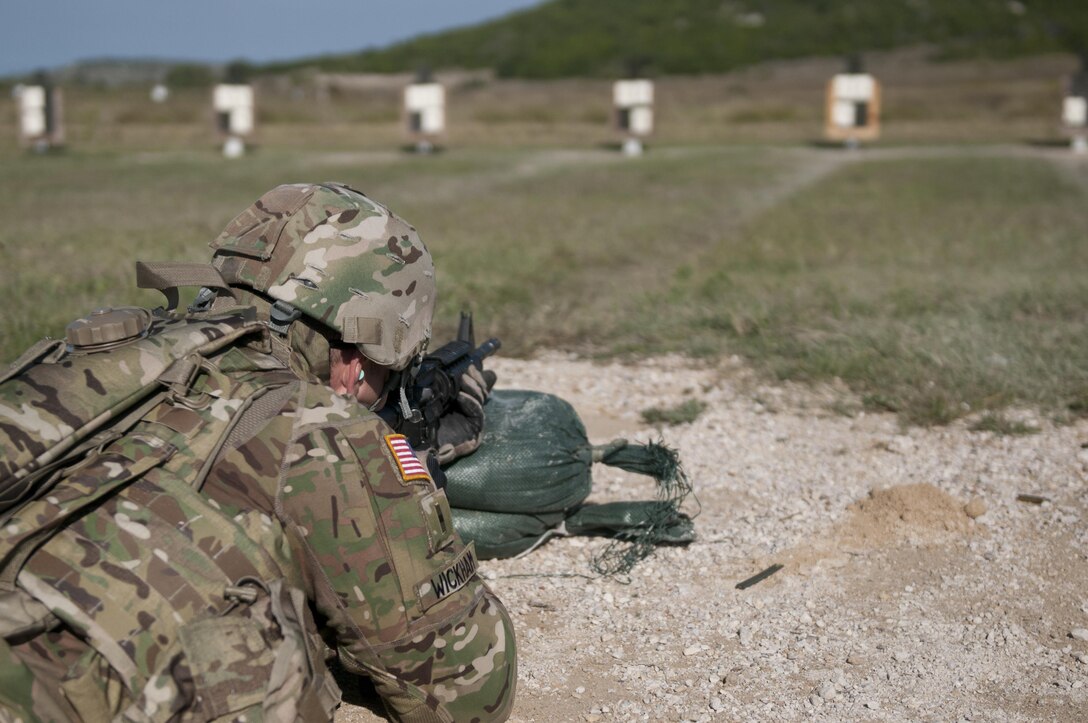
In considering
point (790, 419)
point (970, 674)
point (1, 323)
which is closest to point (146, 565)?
point (970, 674)

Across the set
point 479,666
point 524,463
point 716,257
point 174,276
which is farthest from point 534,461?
point 716,257

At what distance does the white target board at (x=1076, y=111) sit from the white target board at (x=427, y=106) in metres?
13.5

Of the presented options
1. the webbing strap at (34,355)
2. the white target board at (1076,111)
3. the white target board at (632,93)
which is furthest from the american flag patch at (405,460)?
the white target board at (1076,111)

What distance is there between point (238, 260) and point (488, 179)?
14.9m

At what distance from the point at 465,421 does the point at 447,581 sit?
3.63 ft

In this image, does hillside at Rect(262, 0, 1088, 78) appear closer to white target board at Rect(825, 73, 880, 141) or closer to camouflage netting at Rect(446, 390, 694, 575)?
white target board at Rect(825, 73, 880, 141)

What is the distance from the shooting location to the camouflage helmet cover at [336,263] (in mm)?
2484

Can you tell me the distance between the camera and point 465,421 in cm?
334

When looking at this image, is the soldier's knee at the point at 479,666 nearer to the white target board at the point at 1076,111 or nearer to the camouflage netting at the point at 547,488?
the camouflage netting at the point at 547,488

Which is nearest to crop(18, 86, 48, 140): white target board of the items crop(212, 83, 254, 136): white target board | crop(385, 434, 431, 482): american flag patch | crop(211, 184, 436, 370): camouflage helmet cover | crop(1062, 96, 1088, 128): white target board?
crop(212, 83, 254, 136): white target board

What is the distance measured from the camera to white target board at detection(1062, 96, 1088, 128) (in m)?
24.7

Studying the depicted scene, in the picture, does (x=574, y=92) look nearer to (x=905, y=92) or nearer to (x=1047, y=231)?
(x=905, y=92)

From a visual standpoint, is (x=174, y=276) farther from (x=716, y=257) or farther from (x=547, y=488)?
(x=716, y=257)

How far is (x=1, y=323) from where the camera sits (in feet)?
19.0
